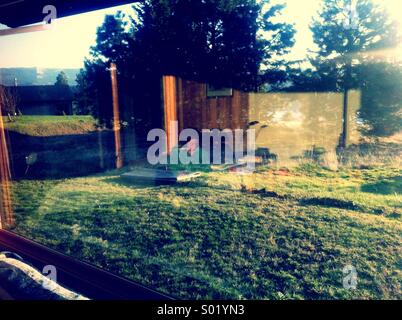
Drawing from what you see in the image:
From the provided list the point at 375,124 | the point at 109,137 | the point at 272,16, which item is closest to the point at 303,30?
the point at 272,16

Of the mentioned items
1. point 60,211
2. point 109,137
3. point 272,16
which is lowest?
point 60,211

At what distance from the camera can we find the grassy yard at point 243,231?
1.45 metres

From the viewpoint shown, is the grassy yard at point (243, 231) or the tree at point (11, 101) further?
the tree at point (11, 101)

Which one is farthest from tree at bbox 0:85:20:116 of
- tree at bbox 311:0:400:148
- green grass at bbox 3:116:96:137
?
tree at bbox 311:0:400:148

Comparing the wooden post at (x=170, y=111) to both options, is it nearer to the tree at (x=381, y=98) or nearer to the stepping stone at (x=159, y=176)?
the stepping stone at (x=159, y=176)

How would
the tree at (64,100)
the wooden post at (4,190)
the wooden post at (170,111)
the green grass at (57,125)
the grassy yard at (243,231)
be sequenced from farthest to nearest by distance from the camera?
the green grass at (57,125)
the tree at (64,100)
the wooden post at (170,111)
the wooden post at (4,190)
the grassy yard at (243,231)

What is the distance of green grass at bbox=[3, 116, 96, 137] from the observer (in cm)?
421

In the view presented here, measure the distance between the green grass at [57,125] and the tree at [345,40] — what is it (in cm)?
343

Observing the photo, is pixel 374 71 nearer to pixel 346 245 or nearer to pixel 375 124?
pixel 375 124

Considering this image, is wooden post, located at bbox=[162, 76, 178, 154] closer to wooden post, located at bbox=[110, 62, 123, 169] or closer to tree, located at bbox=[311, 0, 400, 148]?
wooden post, located at bbox=[110, 62, 123, 169]

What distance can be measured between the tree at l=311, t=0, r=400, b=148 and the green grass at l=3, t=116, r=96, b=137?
135 inches

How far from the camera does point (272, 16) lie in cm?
169

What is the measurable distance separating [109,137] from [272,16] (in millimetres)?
3099

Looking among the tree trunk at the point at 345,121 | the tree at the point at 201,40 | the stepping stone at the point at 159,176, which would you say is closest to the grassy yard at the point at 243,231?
the stepping stone at the point at 159,176
